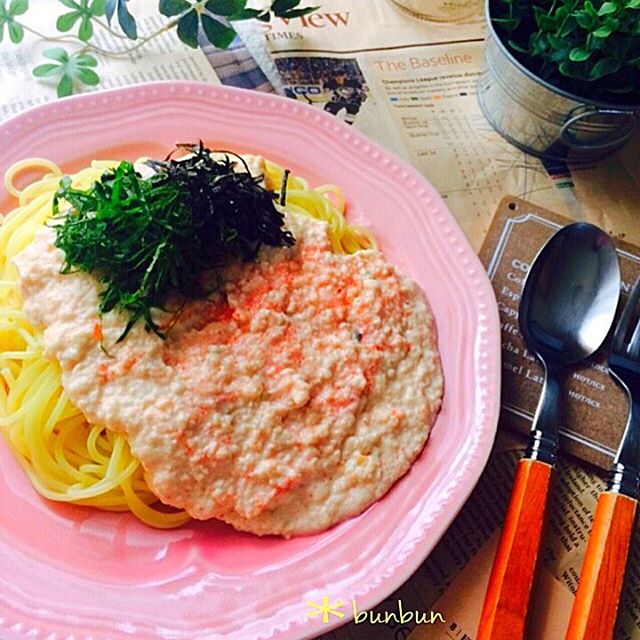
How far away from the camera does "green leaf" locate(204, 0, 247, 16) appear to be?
92.5 inches

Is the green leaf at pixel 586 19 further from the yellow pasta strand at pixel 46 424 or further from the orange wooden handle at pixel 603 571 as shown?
the yellow pasta strand at pixel 46 424

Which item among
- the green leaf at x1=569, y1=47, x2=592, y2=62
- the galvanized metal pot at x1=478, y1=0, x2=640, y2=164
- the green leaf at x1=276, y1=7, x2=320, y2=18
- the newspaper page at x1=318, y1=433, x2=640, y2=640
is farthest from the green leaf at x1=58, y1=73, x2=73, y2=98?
the newspaper page at x1=318, y1=433, x2=640, y2=640

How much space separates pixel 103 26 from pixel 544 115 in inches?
56.6

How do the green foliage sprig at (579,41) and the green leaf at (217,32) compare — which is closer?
the green foliage sprig at (579,41)

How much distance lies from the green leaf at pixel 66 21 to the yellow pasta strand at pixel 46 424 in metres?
0.69

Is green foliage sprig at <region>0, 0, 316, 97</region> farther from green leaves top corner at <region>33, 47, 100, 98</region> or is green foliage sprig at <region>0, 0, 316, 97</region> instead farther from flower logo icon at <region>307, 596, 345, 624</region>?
flower logo icon at <region>307, 596, 345, 624</region>

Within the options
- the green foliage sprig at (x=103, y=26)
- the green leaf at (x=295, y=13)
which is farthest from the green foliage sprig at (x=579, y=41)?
the green foliage sprig at (x=103, y=26)

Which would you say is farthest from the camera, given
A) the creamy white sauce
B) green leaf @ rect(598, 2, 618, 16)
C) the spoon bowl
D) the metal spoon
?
the spoon bowl

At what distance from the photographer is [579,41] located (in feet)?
6.92

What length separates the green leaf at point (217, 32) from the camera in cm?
237

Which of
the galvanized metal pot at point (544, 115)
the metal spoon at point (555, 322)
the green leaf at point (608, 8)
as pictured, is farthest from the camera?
the galvanized metal pot at point (544, 115)

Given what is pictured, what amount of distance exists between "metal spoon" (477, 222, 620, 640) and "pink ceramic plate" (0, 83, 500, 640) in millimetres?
143

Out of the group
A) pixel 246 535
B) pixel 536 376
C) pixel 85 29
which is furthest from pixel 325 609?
pixel 85 29

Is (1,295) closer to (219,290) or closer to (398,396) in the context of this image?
(219,290)
